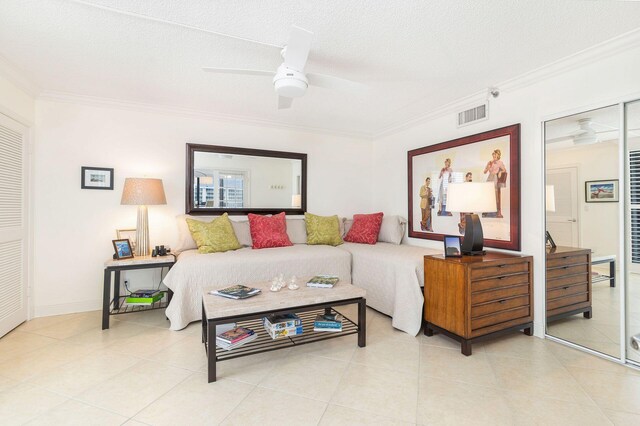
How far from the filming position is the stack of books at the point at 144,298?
298cm

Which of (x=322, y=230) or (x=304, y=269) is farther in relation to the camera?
(x=322, y=230)

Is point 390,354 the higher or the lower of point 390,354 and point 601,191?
the lower

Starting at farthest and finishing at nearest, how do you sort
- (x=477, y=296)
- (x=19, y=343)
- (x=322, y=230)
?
(x=322, y=230), (x=19, y=343), (x=477, y=296)

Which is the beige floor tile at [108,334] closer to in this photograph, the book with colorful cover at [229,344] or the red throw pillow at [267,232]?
the book with colorful cover at [229,344]

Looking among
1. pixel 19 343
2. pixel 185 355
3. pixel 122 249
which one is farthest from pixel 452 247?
pixel 19 343

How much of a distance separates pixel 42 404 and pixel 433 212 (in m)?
3.77

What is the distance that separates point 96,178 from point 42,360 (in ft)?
6.20

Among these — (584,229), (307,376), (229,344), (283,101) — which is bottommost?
(307,376)

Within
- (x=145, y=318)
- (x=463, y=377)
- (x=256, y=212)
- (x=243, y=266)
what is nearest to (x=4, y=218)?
(x=145, y=318)

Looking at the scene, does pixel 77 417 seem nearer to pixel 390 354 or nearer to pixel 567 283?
pixel 390 354

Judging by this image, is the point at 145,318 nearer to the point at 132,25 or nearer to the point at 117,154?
the point at 117,154

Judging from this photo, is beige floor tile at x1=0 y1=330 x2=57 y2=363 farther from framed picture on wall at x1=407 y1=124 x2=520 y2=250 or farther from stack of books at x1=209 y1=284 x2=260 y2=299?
framed picture on wall at x1=407 y1=124 x2=520 y2=250

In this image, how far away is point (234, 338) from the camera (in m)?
2.11

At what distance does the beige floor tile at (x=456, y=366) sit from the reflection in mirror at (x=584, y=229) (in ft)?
3.02
